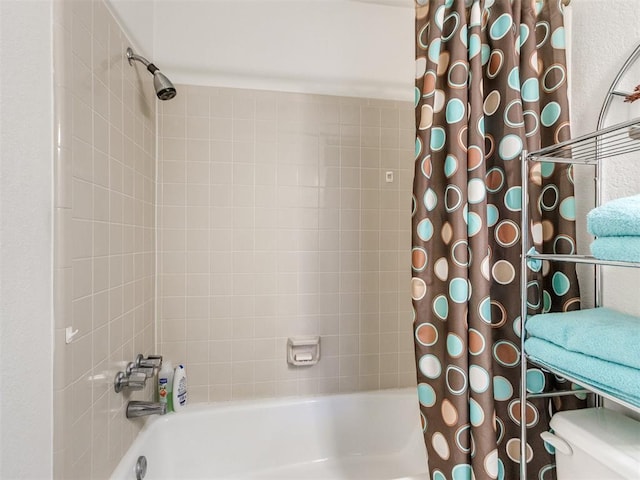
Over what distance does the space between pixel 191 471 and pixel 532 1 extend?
2254 mm

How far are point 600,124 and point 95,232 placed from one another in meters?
1.47

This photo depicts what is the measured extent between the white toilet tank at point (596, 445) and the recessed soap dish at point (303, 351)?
1.16 meters

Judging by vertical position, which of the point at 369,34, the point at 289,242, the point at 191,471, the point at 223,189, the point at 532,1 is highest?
the point at 369,34

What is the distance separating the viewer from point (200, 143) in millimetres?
1795

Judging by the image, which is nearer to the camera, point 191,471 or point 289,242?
point 191,471

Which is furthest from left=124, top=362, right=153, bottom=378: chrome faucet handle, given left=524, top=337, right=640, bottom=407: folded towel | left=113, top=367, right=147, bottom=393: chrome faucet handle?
left=524, top=337, right=640, bottom=407: folded towel

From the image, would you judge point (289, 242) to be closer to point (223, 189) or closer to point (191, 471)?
point (223, 189)

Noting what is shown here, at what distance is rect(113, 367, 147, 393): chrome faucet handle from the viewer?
127 centimetres

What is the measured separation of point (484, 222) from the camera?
100cm

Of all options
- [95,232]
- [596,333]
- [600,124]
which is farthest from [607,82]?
[95,232]

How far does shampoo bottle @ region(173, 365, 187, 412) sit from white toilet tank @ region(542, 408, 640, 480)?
1.47m

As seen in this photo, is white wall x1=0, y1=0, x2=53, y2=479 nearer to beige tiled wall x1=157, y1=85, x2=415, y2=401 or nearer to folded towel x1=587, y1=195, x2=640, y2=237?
beige tiled wall x1=157, y1=85, x2=415, y2=401

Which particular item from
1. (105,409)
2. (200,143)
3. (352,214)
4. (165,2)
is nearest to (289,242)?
(352,214)

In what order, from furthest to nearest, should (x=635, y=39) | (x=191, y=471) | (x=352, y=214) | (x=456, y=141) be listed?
(x=352, y=214) < (x=191, y=471) < (x=456, y=141) < (x=635, y=39)
